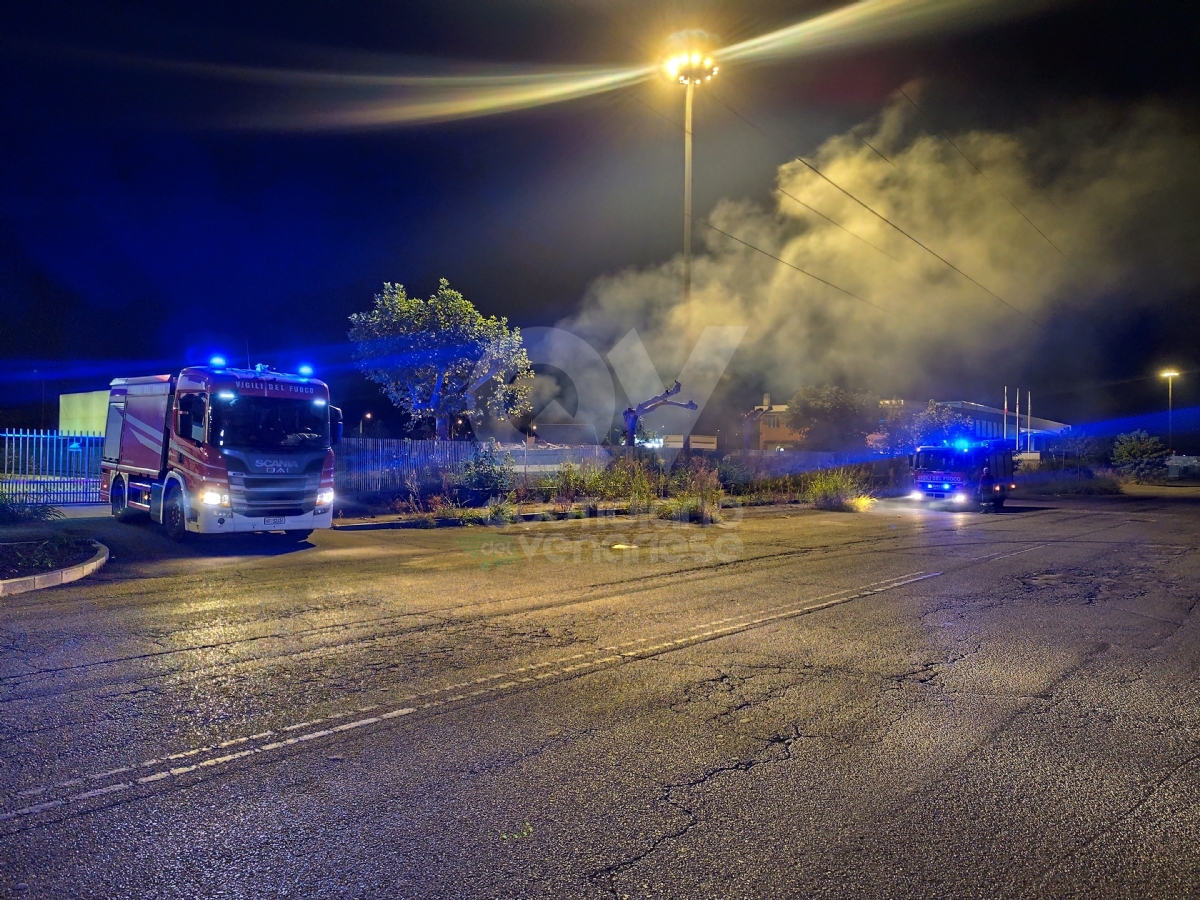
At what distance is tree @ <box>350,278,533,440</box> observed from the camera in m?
39.9

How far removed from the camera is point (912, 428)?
5612 cm

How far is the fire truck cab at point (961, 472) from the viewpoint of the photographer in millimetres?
26766

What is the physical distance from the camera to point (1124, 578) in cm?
1141

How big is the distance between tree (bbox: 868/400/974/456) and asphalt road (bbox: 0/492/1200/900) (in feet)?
154

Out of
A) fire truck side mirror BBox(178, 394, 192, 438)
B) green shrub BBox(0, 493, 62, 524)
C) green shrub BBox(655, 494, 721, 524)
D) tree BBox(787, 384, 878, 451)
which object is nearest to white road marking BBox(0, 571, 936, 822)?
fire truck side mirror BBox(178, 394, 192, 438)

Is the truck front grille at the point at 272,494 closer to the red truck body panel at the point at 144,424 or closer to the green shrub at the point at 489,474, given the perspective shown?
the red truck body panel at the point at 144,424

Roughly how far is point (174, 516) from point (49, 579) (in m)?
4.38

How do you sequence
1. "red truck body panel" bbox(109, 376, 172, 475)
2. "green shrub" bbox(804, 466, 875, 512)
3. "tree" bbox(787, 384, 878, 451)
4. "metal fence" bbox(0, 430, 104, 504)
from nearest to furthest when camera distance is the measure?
"red truck body panel" bbox(109, 376, 172, 475)
"metal fence" bbox(0, 430, 104, 504)
"green shrub" bbox(804, 466, 875, 512)
"tree" bbox(787, 384, 878, 451)

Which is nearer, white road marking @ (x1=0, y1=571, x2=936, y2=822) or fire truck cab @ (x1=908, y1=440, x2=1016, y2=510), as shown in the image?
white road marking @ (x1=0, y1=571, x2=936, y2=822)

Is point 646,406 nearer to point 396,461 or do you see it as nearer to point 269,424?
point 396,461

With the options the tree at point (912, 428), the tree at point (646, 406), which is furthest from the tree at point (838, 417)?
the tree at point (646, 406)

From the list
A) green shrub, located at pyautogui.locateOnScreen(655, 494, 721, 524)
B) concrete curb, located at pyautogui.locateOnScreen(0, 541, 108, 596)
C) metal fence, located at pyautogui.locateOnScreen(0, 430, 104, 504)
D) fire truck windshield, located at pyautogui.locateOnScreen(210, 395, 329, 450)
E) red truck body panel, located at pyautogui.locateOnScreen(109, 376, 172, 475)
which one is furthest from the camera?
green shrub, located at pyautogui.locateOnScreen(655, 494, 721, 524)

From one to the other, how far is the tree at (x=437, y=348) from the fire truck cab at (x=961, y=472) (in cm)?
2029

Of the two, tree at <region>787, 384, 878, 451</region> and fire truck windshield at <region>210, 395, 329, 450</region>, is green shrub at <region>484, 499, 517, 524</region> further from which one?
tree at <region>787, 384, 878, 451</region>
